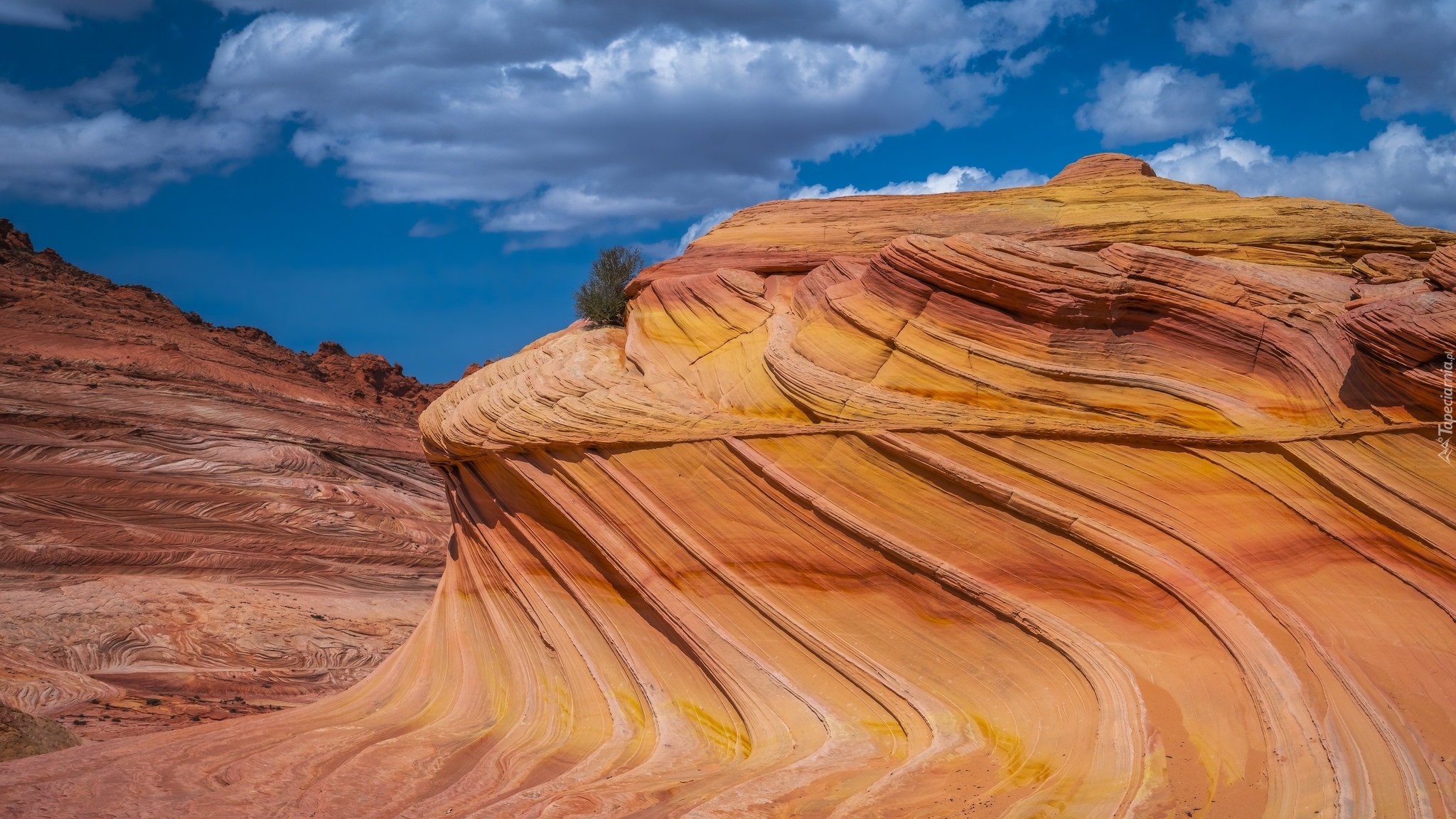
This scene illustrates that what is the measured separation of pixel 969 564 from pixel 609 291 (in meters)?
8.11

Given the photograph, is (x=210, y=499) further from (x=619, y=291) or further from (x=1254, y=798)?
(x=1254, y=798)

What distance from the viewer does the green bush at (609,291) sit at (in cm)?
1517

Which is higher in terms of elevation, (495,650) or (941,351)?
(941,351)

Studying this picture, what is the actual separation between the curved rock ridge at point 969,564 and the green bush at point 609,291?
9.04 feet

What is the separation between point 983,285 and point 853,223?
12.1 feet

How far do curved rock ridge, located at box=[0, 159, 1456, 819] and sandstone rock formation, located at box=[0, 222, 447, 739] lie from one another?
5689mm

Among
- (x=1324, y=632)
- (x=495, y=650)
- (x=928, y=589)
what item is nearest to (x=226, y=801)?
(x=495, y=650)

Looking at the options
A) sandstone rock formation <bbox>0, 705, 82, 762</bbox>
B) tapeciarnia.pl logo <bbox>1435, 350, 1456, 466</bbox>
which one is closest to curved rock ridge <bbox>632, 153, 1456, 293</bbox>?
tapeciarnia.pl logo <bbox>1435, 350, 1456, 466</bbox>

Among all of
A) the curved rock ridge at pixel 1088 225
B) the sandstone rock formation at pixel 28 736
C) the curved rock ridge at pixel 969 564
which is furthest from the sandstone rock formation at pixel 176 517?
the curved rock ridge at pixel 1088 225

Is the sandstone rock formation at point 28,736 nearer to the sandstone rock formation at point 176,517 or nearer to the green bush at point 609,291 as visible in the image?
the sandstone rock formation at point 176,517

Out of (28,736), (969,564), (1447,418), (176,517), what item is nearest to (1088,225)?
(1447,418)

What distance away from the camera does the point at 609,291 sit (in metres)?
15.6

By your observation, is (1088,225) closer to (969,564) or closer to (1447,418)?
(1447,418)

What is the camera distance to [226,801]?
8.70m
